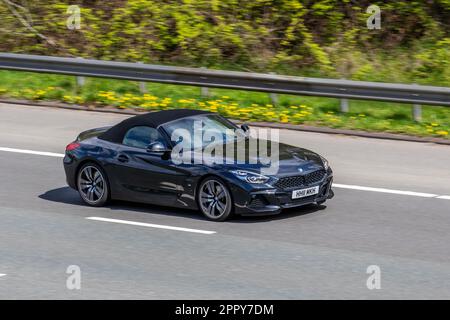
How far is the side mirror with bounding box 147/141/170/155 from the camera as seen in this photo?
47.4 feet

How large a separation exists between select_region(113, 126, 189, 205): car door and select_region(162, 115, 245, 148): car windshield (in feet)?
0.69

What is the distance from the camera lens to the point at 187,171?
46.7ft

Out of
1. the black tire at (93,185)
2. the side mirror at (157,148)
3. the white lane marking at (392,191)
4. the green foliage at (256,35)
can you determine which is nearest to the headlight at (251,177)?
the side mirror at (157,148)

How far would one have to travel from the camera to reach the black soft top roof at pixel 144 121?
14.9m

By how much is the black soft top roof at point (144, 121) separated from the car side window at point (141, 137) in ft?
0.19

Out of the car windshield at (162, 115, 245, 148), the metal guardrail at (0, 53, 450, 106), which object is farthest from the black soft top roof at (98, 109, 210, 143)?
the metal guardrail at (0, 53, 450, 106)

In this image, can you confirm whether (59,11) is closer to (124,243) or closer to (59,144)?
(59,144)

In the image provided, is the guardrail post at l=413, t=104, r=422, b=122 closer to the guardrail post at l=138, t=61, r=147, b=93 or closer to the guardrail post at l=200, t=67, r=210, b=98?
the guardrail post at l=200, t=67, r=210, b=98

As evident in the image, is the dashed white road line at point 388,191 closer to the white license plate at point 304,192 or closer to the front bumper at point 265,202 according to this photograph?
the white license plate at point 304,192

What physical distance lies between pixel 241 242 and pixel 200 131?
2.39m

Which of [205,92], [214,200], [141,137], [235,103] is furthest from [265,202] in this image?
[205,92]

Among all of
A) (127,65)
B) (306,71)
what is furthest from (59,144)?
(306,71)

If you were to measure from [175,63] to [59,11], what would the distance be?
3.77 meters

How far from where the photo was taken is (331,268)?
11.8 meters
